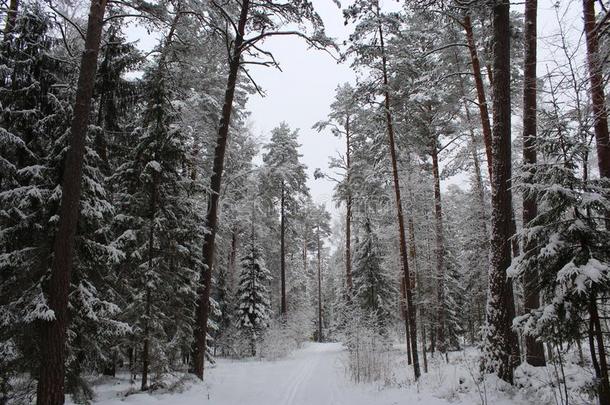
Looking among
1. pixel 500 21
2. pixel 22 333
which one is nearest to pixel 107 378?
pixel 22 333

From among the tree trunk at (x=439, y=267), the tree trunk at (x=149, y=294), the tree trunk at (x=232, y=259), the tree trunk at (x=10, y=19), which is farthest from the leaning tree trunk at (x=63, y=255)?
the tree trunk at (x=232, y=259)

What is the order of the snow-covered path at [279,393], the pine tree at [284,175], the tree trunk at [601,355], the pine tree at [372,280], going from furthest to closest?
1. the pine tree at [284,175]
2. the pine tree at [372,280]
3. the snow-covered path at [279,393]
4. the tree trunk at [601,355]

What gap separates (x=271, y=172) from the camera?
27.4 m

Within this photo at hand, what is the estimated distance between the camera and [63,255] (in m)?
6.63

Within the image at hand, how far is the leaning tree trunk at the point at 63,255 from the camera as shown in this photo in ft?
20.9

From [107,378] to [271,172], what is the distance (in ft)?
60.6

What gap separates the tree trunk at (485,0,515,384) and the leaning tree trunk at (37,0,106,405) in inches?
300

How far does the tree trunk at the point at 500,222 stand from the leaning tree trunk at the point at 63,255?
7618mm

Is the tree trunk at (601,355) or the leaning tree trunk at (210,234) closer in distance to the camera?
the tree trunk at (601,355)

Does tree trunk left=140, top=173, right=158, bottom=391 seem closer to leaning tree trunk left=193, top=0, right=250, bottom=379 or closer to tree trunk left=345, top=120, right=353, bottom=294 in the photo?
leaning tree trunk left=193, top=0, right=250, bottom=379

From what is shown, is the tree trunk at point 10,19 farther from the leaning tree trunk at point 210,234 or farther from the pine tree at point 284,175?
the pine tree at point 284,175

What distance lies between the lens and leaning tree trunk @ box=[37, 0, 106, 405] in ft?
20.9

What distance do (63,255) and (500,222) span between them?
804 cm

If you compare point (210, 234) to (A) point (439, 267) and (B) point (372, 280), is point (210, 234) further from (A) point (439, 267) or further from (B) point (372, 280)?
(B) point (372, 280)
